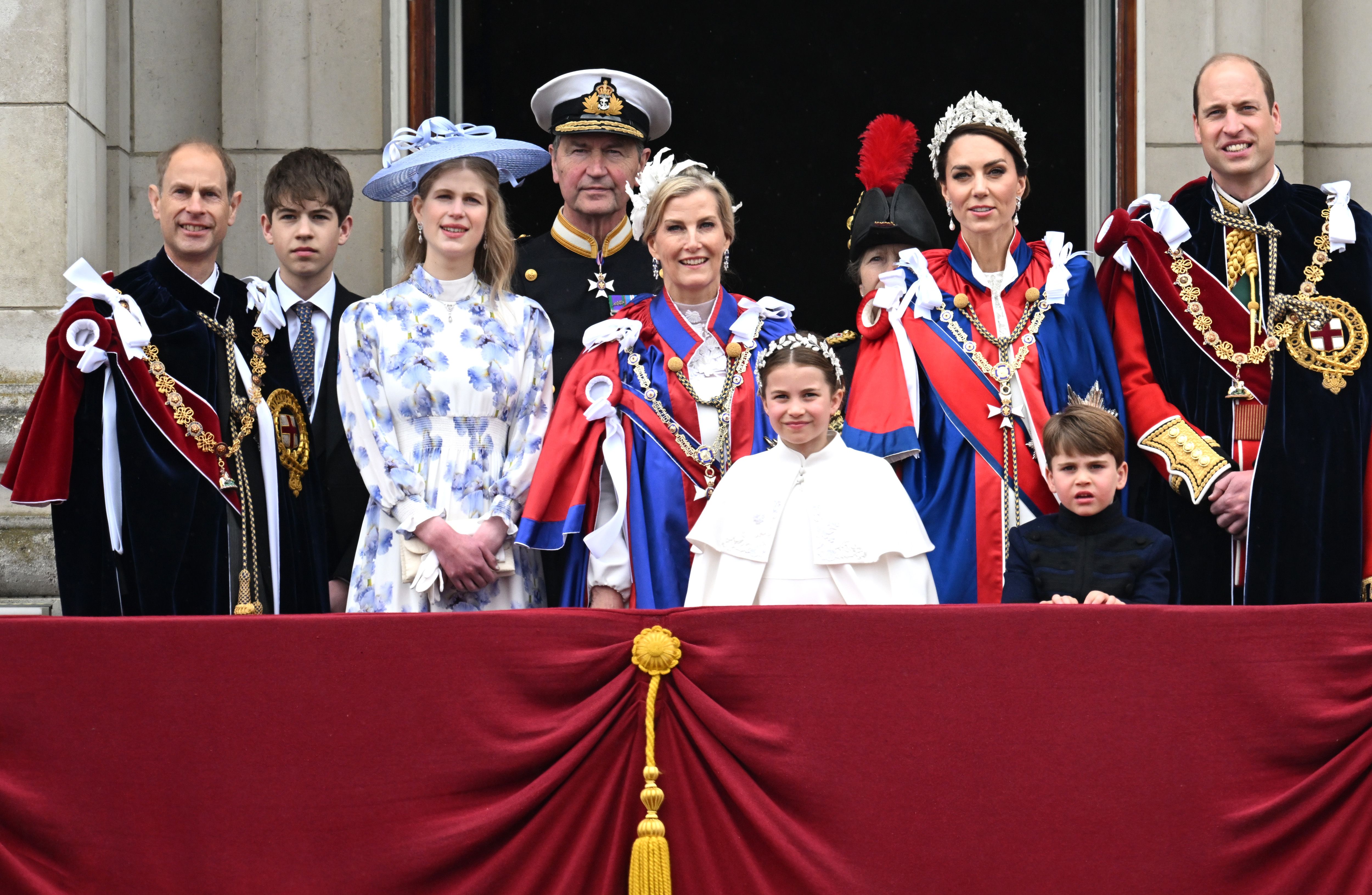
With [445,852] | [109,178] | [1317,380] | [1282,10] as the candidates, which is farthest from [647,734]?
[1282,10]

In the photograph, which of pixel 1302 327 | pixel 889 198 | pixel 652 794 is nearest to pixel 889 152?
pixel 889 198

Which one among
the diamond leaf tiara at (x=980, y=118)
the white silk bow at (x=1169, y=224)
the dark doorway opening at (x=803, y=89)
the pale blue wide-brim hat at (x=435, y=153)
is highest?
the dark doorway opening at (x=803, y=89)

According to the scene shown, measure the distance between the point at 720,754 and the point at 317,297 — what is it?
231 cm

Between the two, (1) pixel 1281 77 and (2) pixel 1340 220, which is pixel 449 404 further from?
(1) pixel 1281 77

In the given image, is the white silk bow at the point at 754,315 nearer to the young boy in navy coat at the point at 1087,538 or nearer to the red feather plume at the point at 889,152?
the young boy in navy coat at the point at 1087,538

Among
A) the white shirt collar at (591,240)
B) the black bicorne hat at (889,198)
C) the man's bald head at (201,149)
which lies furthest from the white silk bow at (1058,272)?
Result: the man's bald head at (201,149)

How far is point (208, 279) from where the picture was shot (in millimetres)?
4098

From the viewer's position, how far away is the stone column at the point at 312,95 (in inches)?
239

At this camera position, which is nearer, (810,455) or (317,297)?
(810,455)

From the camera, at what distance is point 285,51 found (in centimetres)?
612

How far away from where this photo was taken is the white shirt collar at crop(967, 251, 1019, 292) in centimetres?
409

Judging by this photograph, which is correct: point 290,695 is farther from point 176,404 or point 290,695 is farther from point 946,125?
point 946,125

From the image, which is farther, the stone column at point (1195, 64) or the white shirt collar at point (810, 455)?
the stone column at point (1195, 64)

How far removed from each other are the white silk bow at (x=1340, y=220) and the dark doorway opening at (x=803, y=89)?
4.72 metres
